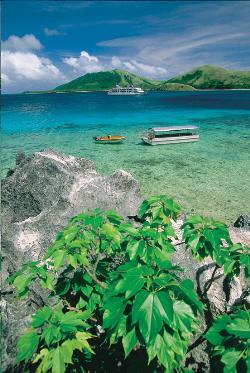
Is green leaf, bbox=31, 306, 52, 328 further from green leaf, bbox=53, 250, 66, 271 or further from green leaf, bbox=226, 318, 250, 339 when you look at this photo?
green leaf, bbox=226, 318, 250, 339

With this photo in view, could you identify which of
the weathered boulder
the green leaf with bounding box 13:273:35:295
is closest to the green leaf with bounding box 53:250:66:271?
the green leaf with bounding box 13:273:35:295

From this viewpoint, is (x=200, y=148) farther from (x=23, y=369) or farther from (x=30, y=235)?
(x=23, y=369)

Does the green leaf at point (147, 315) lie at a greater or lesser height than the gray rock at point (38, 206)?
greater

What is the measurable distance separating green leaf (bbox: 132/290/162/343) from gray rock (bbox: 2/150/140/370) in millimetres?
3057

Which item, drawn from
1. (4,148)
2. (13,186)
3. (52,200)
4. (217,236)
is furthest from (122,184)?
(4,148)

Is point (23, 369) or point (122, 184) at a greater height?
point (122, 184)

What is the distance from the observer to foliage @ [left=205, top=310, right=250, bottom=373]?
244 cm

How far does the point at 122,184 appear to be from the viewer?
8938 mm

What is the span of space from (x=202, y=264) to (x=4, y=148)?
3665 cm

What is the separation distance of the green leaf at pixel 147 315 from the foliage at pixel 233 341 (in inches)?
38.9

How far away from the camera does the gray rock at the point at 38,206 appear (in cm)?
495

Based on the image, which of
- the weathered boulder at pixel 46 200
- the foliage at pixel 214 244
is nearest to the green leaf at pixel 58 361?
the foliage at pixel 214 244

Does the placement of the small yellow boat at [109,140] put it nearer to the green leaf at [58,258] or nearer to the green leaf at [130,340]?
the green leaf at [58,258]

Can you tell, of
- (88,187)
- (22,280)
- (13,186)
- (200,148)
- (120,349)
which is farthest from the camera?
(200,148)
